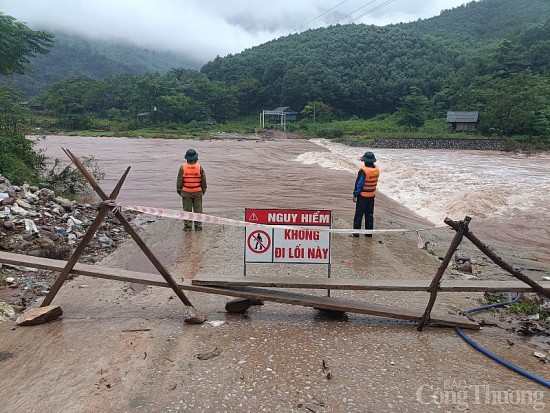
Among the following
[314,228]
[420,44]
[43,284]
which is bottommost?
[43,284]

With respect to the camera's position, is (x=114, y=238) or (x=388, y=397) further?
(x=114, y=238)

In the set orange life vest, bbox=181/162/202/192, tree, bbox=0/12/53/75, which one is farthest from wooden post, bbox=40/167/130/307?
tree, bbox=0/12/53/75

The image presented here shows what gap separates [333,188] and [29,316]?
46.3 ft

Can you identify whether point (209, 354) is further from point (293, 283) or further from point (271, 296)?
point (293, 283)

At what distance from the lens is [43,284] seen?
5.98 meters

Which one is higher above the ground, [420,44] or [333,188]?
[420,44]

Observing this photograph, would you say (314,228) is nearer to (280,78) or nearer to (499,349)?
(499,349)

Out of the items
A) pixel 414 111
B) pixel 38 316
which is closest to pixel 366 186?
pixel 38 316

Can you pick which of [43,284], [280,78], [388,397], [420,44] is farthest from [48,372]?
[420,44]

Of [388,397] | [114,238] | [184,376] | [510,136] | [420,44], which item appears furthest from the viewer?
[420,44]

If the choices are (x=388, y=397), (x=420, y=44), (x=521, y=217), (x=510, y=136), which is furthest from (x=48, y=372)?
(x=420, y=44)

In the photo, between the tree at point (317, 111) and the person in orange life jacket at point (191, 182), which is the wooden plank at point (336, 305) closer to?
the person in orange life jacket at point (191, 182)

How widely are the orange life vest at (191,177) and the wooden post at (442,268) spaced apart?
570 cm

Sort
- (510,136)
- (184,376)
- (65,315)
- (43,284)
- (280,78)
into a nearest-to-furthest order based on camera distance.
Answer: (184,376)
(65,315)
(43,284)
(510,136)
(280,78)
